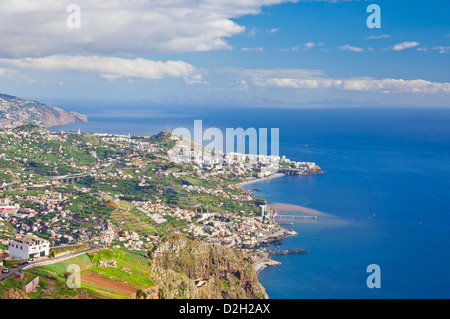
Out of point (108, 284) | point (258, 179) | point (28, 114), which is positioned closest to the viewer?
point (108, 284)

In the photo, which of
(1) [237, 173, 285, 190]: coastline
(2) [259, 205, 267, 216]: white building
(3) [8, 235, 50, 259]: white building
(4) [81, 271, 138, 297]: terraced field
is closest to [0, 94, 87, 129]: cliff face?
(1) [237, 173, 285, 190]: coastline

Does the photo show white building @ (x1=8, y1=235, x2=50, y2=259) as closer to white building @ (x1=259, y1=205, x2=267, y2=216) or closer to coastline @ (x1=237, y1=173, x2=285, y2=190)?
white building @ (x1=259, y1=205, x2=267, y2=216)

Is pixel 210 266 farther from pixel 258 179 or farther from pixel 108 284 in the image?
pixel 258 179

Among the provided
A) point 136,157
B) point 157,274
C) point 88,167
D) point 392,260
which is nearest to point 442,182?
point 392,260

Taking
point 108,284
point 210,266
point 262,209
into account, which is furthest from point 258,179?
point 108,284

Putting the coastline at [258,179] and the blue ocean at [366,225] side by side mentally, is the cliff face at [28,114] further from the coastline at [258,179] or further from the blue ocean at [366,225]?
the blue ocean at [366,225]
